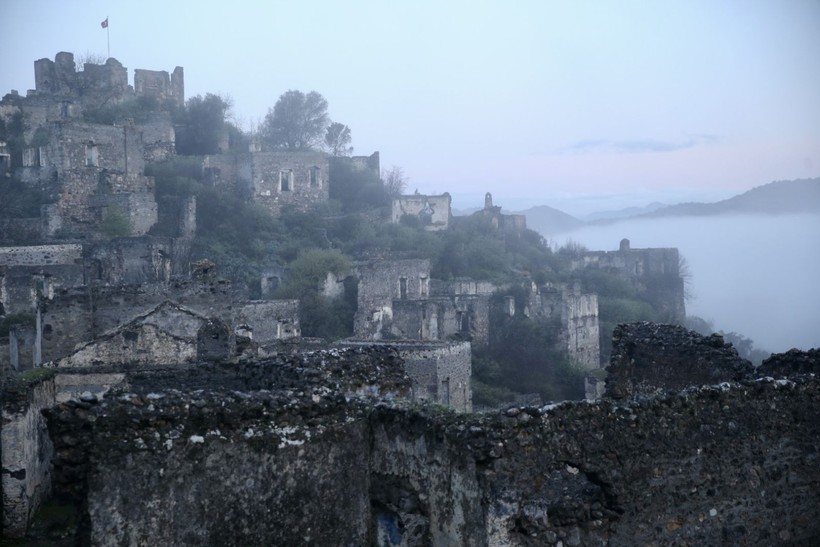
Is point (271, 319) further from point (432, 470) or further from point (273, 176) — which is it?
point (432, 470)

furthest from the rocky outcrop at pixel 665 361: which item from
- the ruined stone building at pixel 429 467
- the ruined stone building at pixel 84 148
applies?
the ruined stone building at pixel 84 148

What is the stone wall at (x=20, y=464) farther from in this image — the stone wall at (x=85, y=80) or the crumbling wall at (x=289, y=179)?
the stone wall at (x=85, y=80)

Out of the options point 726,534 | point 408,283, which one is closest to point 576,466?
point 726,534

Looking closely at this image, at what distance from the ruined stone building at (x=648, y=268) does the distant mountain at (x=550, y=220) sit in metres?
19.0

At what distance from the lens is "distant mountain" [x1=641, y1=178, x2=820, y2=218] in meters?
41.8

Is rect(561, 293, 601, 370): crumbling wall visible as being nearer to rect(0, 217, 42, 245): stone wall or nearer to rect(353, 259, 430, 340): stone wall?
rect(353, 259, 430, 340): stone wall

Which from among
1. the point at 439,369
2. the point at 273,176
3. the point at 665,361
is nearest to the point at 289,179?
the point at 273,176

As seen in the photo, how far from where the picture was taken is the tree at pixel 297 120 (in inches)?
2525

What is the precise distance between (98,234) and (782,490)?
39.2m

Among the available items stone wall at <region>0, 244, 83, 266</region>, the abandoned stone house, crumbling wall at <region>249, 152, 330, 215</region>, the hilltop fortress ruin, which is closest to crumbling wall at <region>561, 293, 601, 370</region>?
the abandoned stone house

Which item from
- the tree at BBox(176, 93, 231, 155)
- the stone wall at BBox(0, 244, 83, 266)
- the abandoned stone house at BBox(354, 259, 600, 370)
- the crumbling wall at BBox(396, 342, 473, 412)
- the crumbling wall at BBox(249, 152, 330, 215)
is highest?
the tree at BBox(176, 93, 231, 155)

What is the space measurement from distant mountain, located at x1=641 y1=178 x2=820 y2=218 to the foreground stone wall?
1321 inches

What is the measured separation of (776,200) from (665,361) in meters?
37.4

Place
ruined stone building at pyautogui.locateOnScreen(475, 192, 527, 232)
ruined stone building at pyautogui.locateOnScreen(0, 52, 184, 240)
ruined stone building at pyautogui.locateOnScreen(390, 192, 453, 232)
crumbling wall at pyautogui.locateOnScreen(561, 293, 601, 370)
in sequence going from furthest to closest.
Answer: ruined stone building at pyautogui.locateOnScreen(475, 192, 527, 232)
ruined stone building at pyautogui.locateOnScreen(390, 192, 453, 232)
crumbling wall at pyautogui.locateOnScreen(561, 293, 601, 370)
ruined stone building at pyautogui.locateOnScreen(0, 52, 184, 240)
